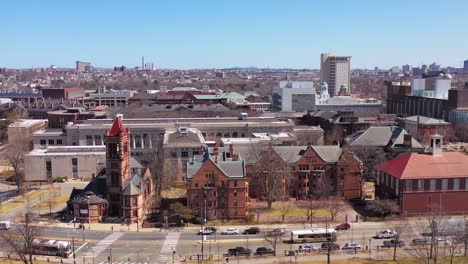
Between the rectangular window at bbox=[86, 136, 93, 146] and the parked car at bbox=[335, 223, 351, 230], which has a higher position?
the rectangular window at bbox=[86, 136, 93, 146]

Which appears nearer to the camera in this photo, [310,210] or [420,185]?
[420,185]

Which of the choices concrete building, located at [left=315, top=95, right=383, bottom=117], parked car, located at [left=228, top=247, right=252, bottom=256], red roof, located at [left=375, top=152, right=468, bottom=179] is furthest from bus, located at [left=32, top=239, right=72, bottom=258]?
concrete building, located at [left=315, top=95, right=383, bottom=117]

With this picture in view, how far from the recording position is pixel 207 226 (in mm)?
64375

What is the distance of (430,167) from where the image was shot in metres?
68.9

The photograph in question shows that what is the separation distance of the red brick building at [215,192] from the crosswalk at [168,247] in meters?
6.65

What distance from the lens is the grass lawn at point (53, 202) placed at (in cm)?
7506

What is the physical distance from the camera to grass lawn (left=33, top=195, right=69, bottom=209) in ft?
246

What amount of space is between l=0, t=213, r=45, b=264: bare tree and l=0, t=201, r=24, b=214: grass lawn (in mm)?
8717

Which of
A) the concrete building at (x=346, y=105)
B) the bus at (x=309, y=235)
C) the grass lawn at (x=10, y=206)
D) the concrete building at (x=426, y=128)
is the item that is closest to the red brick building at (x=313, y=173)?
the bus at (x=309, y=235)

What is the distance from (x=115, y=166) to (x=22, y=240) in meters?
14.5

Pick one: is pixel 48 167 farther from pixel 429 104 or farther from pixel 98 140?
pixel 429 104

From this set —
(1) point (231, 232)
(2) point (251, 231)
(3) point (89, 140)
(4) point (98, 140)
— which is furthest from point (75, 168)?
(2) point (251, 231)

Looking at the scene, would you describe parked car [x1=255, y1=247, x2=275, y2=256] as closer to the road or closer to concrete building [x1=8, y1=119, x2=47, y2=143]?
the road

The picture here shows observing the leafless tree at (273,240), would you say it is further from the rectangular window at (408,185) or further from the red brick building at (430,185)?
the rectangular window at (408,185)
